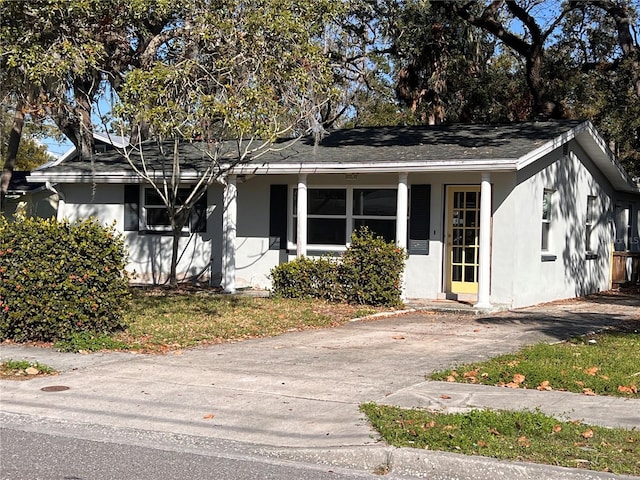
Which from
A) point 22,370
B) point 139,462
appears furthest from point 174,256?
point 139,462

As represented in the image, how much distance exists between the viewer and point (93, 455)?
629 centimetres

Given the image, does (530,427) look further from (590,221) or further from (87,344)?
(590,221)

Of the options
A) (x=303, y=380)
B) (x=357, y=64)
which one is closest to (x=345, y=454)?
(x=303, y=380)

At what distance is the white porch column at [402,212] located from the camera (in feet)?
53.5

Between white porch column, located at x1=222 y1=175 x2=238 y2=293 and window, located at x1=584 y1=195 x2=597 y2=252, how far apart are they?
8.73m

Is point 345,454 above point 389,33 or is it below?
below

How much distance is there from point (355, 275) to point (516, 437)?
31.4 ft

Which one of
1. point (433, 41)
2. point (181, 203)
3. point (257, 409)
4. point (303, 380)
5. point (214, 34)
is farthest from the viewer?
point (433, 41)

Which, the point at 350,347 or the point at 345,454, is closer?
the point at 345,454

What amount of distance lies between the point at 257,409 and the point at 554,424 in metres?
2.72

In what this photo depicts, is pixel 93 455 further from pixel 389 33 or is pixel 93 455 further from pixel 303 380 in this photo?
pixel 389 33

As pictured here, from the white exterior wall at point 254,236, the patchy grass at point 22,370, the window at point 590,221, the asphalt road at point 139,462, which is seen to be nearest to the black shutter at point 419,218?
the white exterior wall at point 254,236

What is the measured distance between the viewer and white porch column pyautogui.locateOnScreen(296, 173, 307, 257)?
57.1 ft

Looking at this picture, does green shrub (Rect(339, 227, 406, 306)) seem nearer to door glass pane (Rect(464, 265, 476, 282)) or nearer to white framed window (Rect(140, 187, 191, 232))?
door glass pane (Rect(464, 265, 476, 282))
